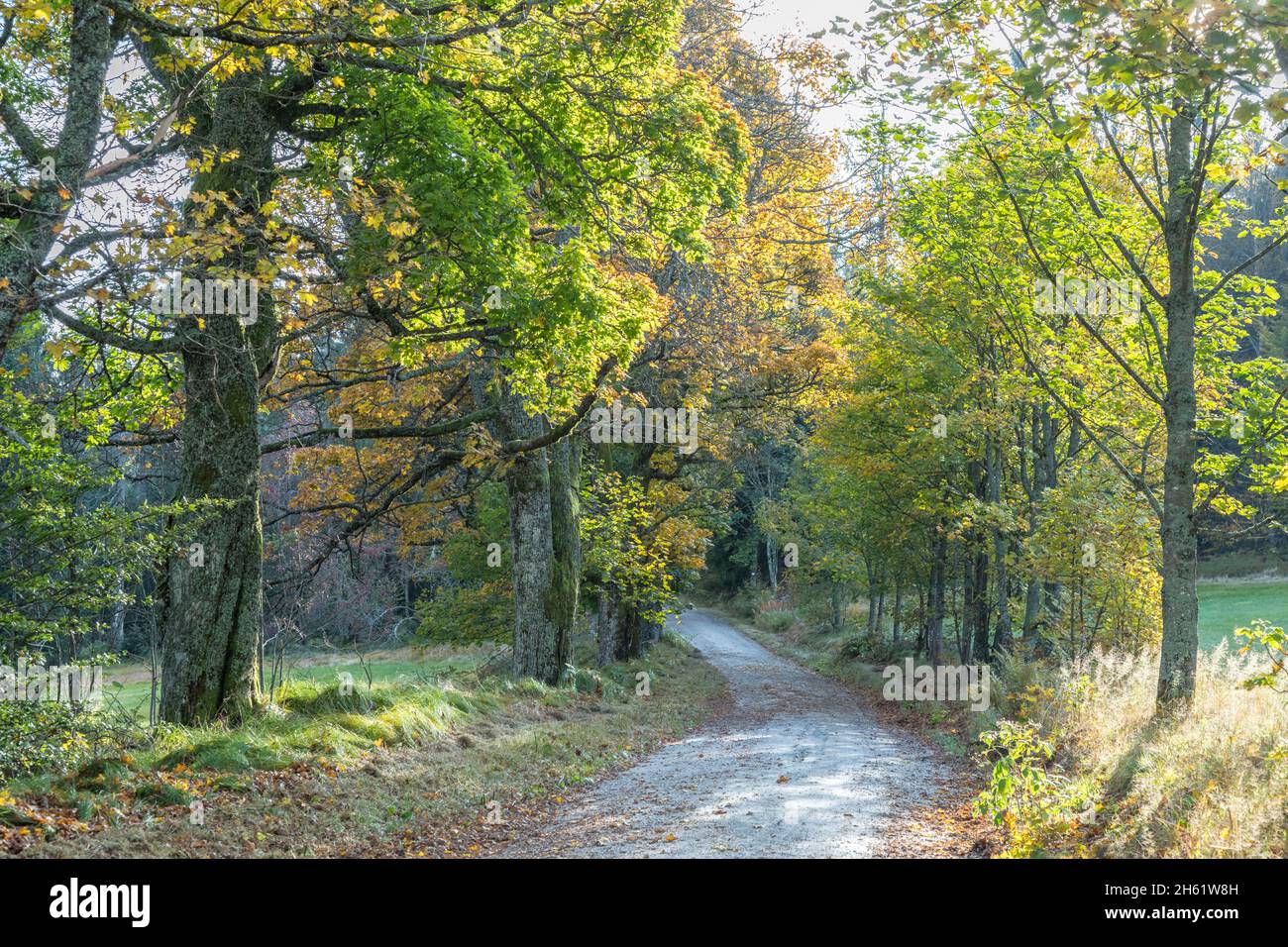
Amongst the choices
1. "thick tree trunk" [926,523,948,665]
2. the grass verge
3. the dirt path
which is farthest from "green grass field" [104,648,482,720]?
the grass verge

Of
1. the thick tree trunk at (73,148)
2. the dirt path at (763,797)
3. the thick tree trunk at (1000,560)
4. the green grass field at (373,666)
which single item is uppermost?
the thick tree trunk at (73,148)

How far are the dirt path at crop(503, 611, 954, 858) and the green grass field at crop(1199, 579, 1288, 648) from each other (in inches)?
737

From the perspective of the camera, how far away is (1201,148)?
9594 millimetres

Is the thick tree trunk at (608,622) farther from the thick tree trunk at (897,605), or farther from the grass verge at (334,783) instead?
the grass verge at (334,783)

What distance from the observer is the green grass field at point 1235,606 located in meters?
31.8

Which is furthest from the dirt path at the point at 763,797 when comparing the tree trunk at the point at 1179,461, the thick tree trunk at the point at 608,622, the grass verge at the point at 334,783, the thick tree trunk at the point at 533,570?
the thick tree trunk at the point at 608,622

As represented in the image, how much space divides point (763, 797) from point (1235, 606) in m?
36.8

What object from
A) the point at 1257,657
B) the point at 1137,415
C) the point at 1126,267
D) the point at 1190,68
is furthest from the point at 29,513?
the point at 1137,415

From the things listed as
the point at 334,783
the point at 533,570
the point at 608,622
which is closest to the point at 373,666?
the point at 608,622

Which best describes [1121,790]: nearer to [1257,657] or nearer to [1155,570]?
[1257,657]

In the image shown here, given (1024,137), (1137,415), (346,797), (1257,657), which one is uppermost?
(1024,137)

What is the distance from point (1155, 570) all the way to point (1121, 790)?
7708 mm

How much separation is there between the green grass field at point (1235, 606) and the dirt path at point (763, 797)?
18712 millimetres

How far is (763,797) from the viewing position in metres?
9.73
